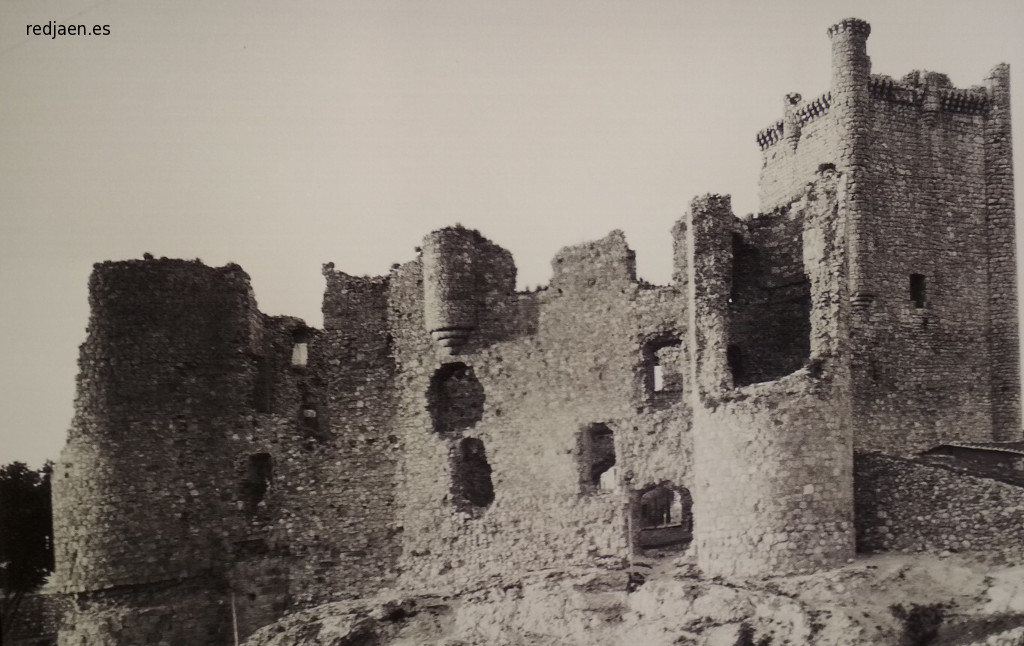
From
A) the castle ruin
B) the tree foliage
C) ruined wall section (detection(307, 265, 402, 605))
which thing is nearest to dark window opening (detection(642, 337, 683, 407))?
the castle ruin

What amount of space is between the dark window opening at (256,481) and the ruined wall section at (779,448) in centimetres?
877

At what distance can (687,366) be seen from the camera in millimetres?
20109

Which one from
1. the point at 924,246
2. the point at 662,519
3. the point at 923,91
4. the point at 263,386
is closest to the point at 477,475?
the point at 263,386

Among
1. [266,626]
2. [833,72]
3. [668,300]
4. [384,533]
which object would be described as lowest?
[266,626]

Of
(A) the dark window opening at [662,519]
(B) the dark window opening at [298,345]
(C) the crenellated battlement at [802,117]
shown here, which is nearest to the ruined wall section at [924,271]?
(C) the crenellated battlement at [802,117]

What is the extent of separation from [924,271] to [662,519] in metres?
8.28

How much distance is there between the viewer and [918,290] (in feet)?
80.1

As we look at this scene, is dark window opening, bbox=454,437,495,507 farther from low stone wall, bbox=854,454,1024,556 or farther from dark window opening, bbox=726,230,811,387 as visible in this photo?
low stone wall, bbox=854,454,1024,556

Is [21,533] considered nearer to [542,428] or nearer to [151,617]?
[151,617]

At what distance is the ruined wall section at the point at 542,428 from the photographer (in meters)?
20.5

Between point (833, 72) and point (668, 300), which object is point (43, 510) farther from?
point (833, 72)

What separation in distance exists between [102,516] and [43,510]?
5233 mm

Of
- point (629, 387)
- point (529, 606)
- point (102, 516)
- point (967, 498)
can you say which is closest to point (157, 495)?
point (102, 516)

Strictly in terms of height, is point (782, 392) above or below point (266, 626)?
above
